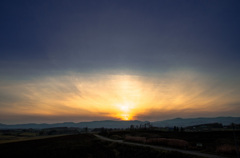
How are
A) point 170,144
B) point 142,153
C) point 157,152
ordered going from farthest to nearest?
point 170,144, point 142,153, point 157,152

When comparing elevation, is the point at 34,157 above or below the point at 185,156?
below

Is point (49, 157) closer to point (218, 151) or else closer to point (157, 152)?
point (157, 152)

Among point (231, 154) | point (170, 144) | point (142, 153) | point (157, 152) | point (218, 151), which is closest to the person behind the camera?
point (231, 154)

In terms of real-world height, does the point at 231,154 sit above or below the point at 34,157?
above

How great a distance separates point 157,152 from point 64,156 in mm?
18374

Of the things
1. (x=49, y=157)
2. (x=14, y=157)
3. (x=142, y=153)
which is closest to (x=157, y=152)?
(x=142, y=153)

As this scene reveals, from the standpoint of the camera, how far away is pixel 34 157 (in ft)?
106

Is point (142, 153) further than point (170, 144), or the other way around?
point (170, 144)

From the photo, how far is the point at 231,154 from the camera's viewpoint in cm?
2319

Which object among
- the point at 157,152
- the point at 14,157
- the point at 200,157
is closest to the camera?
the point at 200,157

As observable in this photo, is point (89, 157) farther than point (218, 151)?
Yes

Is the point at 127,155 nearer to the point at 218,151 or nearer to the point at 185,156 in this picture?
the point at 185,156

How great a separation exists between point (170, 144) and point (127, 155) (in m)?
10.1

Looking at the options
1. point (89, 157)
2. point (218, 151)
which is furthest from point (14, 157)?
point (218, 151)
